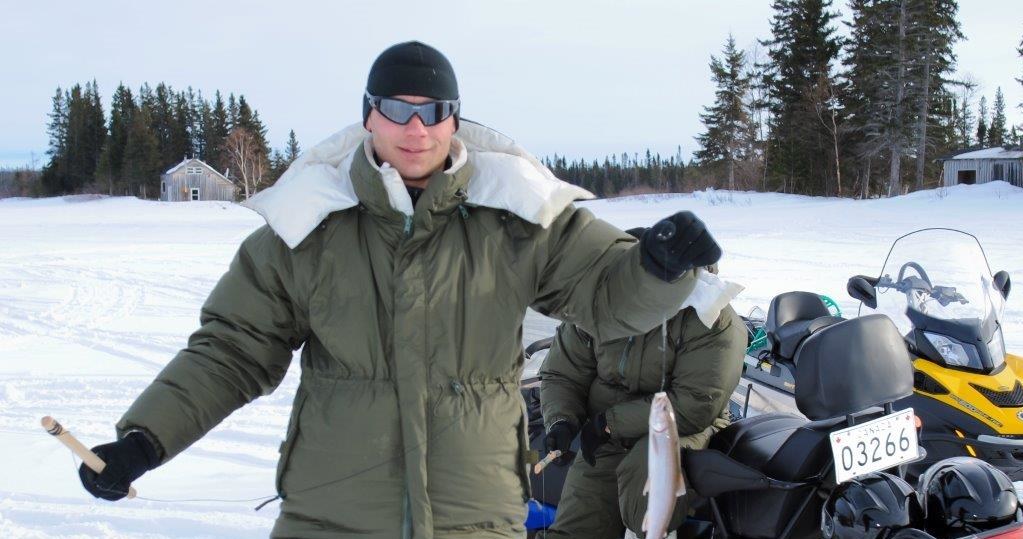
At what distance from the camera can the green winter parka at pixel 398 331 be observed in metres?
1.90

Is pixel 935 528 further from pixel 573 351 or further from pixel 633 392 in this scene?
pixel 573 351

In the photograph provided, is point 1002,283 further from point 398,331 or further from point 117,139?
point 117,139

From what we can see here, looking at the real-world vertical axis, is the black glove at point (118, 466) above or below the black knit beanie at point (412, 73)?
below

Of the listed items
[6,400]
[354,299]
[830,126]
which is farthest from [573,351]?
[830,126]

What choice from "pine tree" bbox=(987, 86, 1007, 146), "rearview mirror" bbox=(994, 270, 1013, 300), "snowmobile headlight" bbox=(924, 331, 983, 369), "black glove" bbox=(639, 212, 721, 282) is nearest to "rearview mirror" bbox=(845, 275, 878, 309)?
"snowmobile headlight" bbox=(924, 331, 983, 369)

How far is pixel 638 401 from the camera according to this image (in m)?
3.31

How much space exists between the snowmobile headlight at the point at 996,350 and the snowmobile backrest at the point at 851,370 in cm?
157

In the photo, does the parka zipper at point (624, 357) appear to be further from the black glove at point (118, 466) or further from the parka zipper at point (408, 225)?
the black glove at point (118, 466)

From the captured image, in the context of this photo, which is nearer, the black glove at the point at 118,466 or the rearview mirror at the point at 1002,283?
the black glove at the point at 118,466

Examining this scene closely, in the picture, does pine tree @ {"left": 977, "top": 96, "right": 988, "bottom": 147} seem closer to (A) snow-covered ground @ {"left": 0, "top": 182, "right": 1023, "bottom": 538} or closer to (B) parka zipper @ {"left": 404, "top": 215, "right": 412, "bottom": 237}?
(A) snow-covered ground @ {"left": 0, "top": 182, "right": 1023, "bottom": 538}

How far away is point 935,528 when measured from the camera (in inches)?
102

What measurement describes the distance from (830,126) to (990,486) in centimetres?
3673

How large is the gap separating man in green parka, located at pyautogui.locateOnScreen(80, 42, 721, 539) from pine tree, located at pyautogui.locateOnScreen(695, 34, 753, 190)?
40998 mm

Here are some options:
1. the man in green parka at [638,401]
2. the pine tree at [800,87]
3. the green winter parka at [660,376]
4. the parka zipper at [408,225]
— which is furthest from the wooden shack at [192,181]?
the parka zipper at [408,225]
